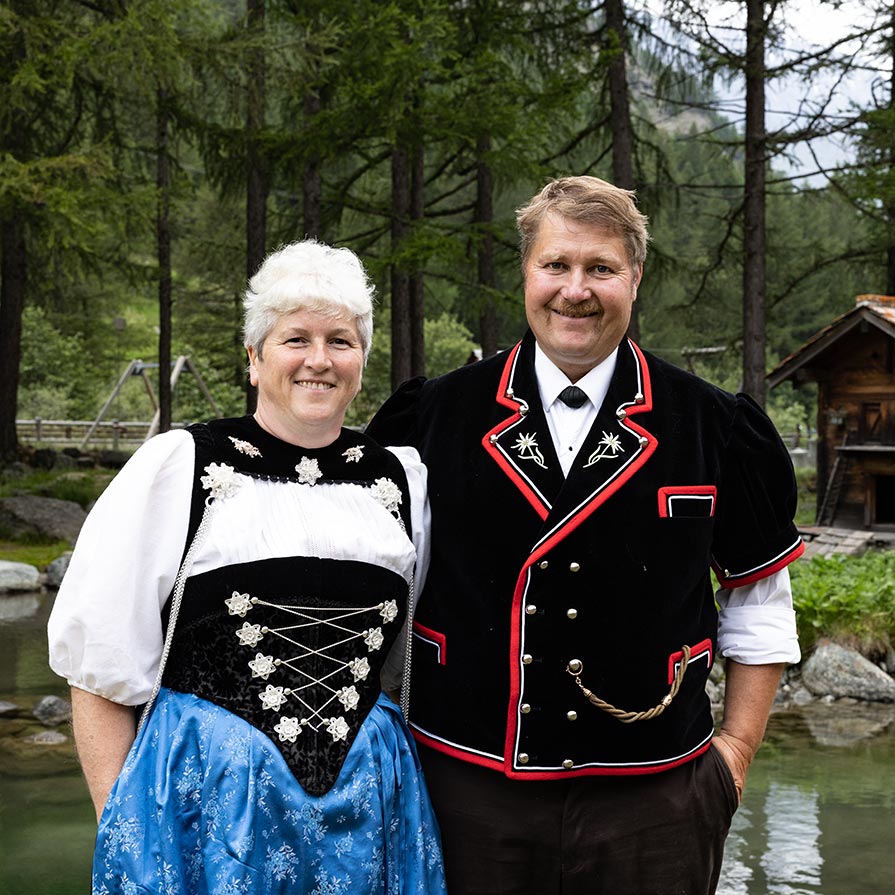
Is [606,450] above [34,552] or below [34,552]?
above

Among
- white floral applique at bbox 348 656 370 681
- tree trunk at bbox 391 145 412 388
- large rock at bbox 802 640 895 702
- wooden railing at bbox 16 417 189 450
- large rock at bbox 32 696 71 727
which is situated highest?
tree trunk at bbox 391 145 412 388

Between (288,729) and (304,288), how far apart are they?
0.88 metres

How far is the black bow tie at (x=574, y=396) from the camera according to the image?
8.68ft

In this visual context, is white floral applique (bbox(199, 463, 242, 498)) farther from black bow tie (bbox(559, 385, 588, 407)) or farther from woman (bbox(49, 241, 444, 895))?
black bow tie (bbox(559, 385, 588, 407))

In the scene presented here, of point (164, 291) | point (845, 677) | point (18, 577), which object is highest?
point (164, 291)

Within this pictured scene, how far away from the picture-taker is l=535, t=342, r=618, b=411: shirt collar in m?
2.65

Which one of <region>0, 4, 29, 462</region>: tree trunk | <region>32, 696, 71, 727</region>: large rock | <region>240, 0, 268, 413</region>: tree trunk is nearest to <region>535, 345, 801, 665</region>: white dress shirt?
<region>32, 696, 71, 727</region>: large rock

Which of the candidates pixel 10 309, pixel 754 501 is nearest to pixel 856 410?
pixel 10 309

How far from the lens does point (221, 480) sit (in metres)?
2.38

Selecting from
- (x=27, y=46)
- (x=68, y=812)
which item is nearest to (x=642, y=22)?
(x=27, y=46)

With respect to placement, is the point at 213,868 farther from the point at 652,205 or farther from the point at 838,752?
the point at 652,205

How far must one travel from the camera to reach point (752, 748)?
2.76 meters

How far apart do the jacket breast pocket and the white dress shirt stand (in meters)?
0.22

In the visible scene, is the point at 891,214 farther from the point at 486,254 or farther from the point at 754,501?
the point at 754,501
